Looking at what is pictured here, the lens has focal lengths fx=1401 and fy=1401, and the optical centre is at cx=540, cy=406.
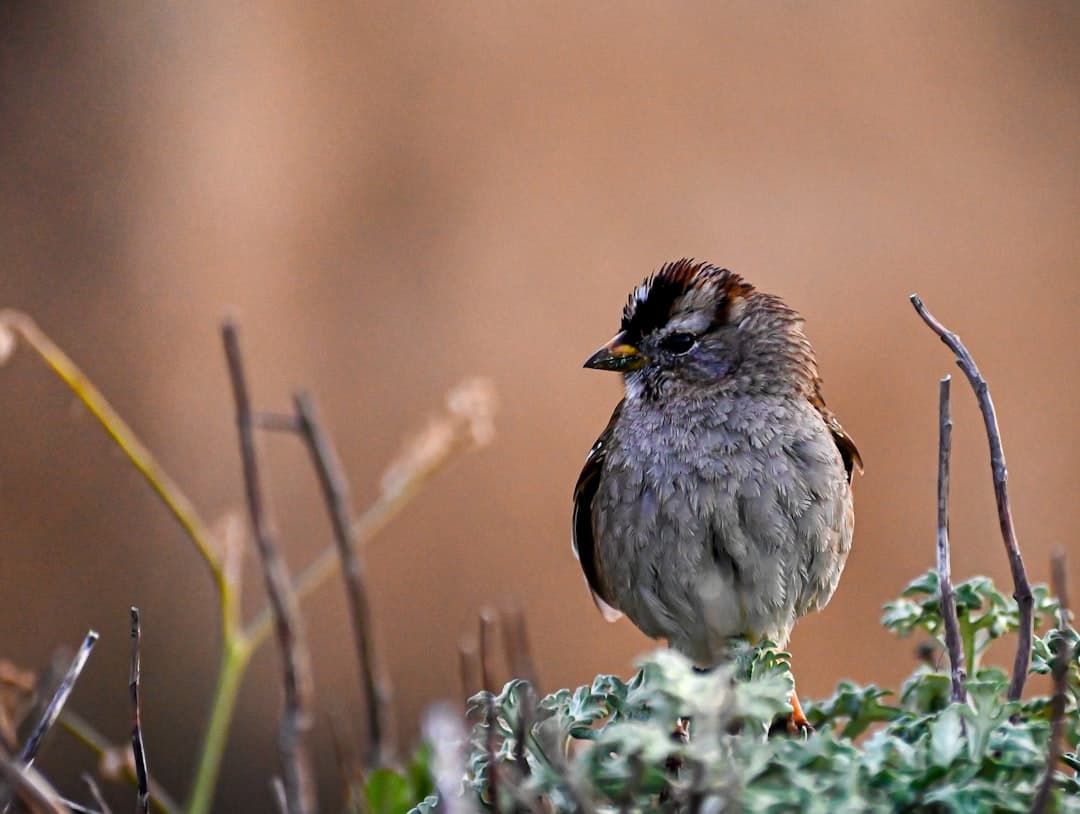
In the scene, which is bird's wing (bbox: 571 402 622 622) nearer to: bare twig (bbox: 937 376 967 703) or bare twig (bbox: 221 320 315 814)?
bare twig (bbox: 937 376 967 703)

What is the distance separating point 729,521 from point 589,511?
1.36ft

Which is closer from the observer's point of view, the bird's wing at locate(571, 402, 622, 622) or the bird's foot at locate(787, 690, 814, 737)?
the bird's foot at locate(787, 690, 814, 737)

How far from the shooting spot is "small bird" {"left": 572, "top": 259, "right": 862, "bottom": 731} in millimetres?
2451

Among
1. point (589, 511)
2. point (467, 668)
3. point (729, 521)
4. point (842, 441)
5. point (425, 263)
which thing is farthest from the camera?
point (425, 263)

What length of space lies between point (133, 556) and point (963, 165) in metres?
3.35

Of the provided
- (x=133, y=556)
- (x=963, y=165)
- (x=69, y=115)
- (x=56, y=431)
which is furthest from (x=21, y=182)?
(x=963, y=165)

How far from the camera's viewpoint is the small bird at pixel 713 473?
8.04 feet

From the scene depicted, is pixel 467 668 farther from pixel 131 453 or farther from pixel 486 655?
pixel 131 453

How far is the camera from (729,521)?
8.00ft

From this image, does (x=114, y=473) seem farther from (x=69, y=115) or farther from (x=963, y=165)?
(x=963, y=165)

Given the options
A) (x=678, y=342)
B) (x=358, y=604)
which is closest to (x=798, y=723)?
(x=678, y=342)

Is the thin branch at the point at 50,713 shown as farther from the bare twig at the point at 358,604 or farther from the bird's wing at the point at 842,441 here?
the bird's wing at the point at 842,441

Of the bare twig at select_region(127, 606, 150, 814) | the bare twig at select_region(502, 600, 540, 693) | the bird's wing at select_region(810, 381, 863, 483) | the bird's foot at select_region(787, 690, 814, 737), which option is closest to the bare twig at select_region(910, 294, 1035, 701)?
the bird's foot at select_region(787, 690, 814, 737)

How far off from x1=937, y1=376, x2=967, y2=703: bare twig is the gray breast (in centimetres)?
82
